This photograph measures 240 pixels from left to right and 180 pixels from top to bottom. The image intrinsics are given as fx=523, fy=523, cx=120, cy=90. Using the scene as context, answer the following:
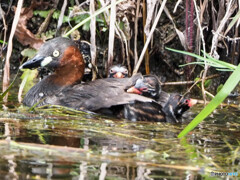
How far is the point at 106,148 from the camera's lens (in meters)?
3.26

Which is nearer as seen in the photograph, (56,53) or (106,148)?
(106,148)

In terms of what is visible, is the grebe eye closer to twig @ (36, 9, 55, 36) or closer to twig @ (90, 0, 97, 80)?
twig @ (90, 0, 97, 80)

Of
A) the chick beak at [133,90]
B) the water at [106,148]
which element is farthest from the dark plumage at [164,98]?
the water at [106,148]

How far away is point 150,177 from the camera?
8.53 ft

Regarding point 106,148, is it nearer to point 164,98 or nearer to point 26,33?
point 164,98

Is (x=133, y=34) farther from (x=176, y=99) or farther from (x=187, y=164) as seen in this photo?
(x=187, y=164)

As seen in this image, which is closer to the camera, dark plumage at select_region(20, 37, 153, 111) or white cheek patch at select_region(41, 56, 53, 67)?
dark plumage at select_region(20, 37, 153, 111)

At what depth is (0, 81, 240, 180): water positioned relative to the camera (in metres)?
2.68

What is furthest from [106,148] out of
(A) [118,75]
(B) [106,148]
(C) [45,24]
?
(C) [45,24]

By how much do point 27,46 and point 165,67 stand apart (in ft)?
6.78

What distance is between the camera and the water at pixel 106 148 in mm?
2680

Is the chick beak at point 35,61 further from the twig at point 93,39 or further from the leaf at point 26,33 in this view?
the leaf at point 26,33

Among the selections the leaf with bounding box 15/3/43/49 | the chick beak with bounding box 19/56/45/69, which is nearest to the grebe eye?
the chick beak with bounding box 19/56/45/69

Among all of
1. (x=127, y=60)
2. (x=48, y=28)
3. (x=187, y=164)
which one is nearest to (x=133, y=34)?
(x=127, y=60)
